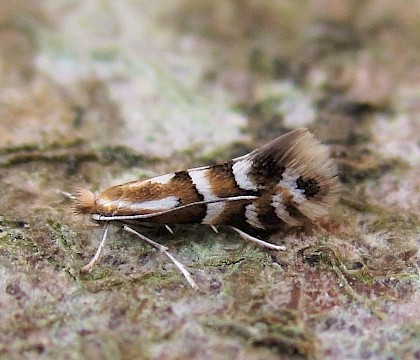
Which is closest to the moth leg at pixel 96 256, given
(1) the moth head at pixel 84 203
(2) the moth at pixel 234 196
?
(2) the moth at pixel 234 196

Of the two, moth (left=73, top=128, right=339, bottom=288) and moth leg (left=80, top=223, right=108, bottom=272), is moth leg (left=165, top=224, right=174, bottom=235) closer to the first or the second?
moth (left=73, top=128, right=339, bottom=288)

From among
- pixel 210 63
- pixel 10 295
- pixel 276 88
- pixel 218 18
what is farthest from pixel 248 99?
pixel 10 295

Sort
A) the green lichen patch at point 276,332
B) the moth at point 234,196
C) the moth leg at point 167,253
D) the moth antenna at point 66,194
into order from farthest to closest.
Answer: the moth antenna at point 66,194 < the moth at point 234,196 < the moth leg at point 167,253 < the green lichen patch at point 276,332

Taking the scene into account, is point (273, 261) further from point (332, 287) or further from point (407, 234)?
point (407, 234)

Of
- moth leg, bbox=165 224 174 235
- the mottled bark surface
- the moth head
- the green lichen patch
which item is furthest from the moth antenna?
the green lichen patch

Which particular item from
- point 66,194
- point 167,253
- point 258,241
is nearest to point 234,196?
point 258,241

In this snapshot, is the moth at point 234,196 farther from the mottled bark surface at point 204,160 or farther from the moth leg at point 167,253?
the mottled bark surface at point 204,160

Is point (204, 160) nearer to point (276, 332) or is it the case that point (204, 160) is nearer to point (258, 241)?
point (258, 241)
